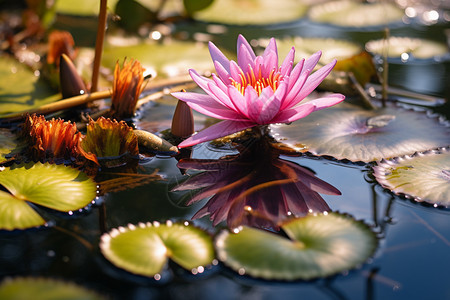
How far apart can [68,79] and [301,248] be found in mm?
1310

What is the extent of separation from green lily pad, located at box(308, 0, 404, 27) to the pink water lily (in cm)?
191

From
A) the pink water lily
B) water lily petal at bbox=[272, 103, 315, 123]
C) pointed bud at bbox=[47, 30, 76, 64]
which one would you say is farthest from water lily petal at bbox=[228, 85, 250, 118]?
pointed bud at bbox=[47, 30, 76, 64]

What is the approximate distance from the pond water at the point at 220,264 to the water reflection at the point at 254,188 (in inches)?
1.6

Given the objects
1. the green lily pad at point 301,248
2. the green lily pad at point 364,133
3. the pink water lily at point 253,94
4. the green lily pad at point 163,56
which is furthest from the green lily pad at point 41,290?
the green lily pad at point 163,56

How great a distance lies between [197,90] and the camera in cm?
224

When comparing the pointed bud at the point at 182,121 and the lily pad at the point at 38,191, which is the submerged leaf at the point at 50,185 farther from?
the pointed bud at the point at 182,121

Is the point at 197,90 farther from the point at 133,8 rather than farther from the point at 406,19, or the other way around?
the point at 406,19

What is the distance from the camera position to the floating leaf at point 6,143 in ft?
5.22

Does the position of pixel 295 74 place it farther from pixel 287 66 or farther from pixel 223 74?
pixel 223 74

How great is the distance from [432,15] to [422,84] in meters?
1.54

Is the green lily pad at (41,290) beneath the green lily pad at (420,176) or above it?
beneath

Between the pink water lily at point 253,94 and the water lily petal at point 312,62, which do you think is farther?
the water lily petal at point 312,62

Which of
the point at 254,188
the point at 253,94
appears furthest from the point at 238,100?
the point at 254,188

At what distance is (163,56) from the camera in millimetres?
2641
